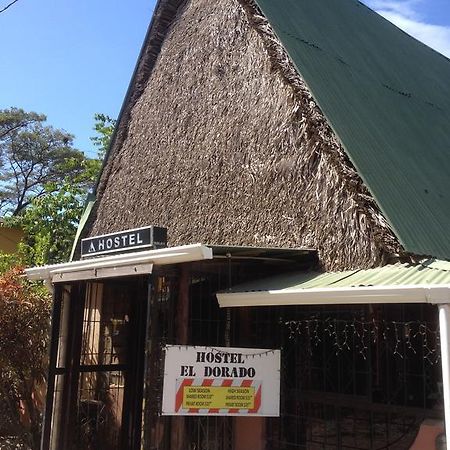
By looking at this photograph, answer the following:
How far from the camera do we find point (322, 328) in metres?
6.87

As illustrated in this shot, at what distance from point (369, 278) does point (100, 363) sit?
4587 mm

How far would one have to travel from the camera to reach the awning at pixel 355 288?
15.5ft

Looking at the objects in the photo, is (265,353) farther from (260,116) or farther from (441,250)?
(260,116)

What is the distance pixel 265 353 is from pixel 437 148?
14.9 feet

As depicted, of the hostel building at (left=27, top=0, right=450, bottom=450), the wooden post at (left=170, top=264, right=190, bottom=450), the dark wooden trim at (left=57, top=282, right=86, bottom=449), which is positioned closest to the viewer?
the hostel building at (left=27, top=0, right=450, bottom=450)

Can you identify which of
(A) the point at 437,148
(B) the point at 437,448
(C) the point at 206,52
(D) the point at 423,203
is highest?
(C) the point at 206,52

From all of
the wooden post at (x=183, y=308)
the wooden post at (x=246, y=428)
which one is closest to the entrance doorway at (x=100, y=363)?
the wooden post at (x=246, y=428)

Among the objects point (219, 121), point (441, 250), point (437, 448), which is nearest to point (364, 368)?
point (437, 448)

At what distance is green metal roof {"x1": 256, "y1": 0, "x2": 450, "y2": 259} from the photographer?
642 cm

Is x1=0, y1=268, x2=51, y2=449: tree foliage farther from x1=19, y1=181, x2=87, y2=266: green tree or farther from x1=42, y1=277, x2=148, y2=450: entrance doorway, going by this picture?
x1=19, y1=181, x2=87, y2=266: green tree

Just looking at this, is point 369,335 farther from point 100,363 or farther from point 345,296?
point 100,363

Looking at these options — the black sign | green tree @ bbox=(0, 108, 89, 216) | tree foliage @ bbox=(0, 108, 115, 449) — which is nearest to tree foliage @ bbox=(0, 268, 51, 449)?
tree foliage @ bbox=(0, 108, 115, 449)

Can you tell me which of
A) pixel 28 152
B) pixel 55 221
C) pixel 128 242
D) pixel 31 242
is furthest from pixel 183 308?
pixel 28 152

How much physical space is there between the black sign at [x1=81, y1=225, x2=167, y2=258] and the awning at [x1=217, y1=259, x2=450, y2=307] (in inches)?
41.3
